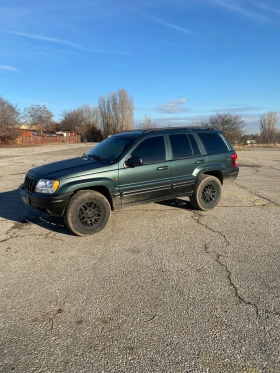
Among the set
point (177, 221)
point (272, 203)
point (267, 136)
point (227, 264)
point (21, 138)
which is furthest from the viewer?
point (267, 136)

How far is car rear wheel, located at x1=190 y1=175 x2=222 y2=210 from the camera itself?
6195 mm

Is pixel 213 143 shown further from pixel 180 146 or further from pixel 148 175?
pixel 148 175

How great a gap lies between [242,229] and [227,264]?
1.59 m

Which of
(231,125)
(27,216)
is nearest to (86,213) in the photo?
(27,216)

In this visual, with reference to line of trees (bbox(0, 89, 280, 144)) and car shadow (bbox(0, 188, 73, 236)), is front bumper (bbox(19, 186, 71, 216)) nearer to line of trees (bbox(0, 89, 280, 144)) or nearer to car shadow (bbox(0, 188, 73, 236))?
car shadow (bbox(0, 188, 73, 236))

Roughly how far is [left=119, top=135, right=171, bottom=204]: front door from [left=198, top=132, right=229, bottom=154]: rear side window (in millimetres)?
1175

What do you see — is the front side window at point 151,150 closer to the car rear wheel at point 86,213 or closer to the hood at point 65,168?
the hood at point 65,168

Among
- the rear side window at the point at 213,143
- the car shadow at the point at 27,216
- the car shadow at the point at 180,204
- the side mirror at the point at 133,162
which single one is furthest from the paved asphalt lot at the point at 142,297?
the rear side window at the point at 213,143

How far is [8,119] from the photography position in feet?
141

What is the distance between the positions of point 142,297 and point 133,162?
8.72 feet

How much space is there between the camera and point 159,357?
2.23m

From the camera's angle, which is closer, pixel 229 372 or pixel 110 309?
pixel 229 372

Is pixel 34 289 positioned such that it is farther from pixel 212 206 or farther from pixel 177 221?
pixel 212 206

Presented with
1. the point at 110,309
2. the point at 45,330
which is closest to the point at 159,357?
the point at 110,309
